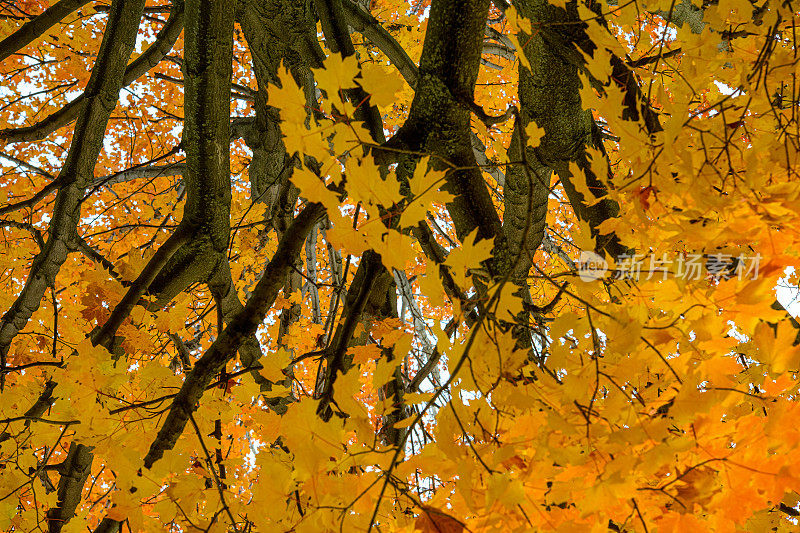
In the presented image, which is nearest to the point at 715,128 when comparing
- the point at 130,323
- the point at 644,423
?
the point at 644,423

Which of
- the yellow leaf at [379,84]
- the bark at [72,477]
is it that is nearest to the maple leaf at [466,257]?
the yellow leaf at [379,84]

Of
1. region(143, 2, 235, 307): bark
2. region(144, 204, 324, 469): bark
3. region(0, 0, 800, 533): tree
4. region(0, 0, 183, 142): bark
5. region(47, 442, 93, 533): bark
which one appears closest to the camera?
region(0, 0, 800, 533): tree

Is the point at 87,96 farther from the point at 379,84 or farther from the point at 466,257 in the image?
the point at 466,257

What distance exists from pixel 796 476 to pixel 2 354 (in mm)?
2648

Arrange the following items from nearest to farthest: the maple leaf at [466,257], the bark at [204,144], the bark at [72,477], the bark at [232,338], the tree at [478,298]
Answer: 1. the tree at [478,298]
2. the maple leaf at [466,257]
3. the bark at [232,338]
4. the bark at [204,144]
5. the bark at [72,477]

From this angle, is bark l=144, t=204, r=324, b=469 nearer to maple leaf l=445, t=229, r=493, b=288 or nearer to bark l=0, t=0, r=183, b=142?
maple leaf l=445, t=229, r=493, b=288

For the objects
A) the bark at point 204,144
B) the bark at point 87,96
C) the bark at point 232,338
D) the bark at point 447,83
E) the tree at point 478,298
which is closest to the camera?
the tree at point 478,298

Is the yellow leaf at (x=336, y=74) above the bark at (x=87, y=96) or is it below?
below

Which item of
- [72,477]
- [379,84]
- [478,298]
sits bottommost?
[72,477]

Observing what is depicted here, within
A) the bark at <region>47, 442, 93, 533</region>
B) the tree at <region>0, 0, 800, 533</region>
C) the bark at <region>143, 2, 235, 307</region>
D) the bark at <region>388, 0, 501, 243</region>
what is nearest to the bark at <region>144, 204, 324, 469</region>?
the tree at <region>0, 0, 800, 533</region>

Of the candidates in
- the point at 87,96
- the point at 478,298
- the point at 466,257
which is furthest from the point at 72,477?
the point at 466,257

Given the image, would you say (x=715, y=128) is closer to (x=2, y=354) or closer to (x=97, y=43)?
(x=2, y=354)

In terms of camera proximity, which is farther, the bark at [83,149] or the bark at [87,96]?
the bark at [87,96]

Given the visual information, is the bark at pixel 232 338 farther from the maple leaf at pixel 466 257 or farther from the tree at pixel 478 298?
the maple leaf at pixel 466 257
